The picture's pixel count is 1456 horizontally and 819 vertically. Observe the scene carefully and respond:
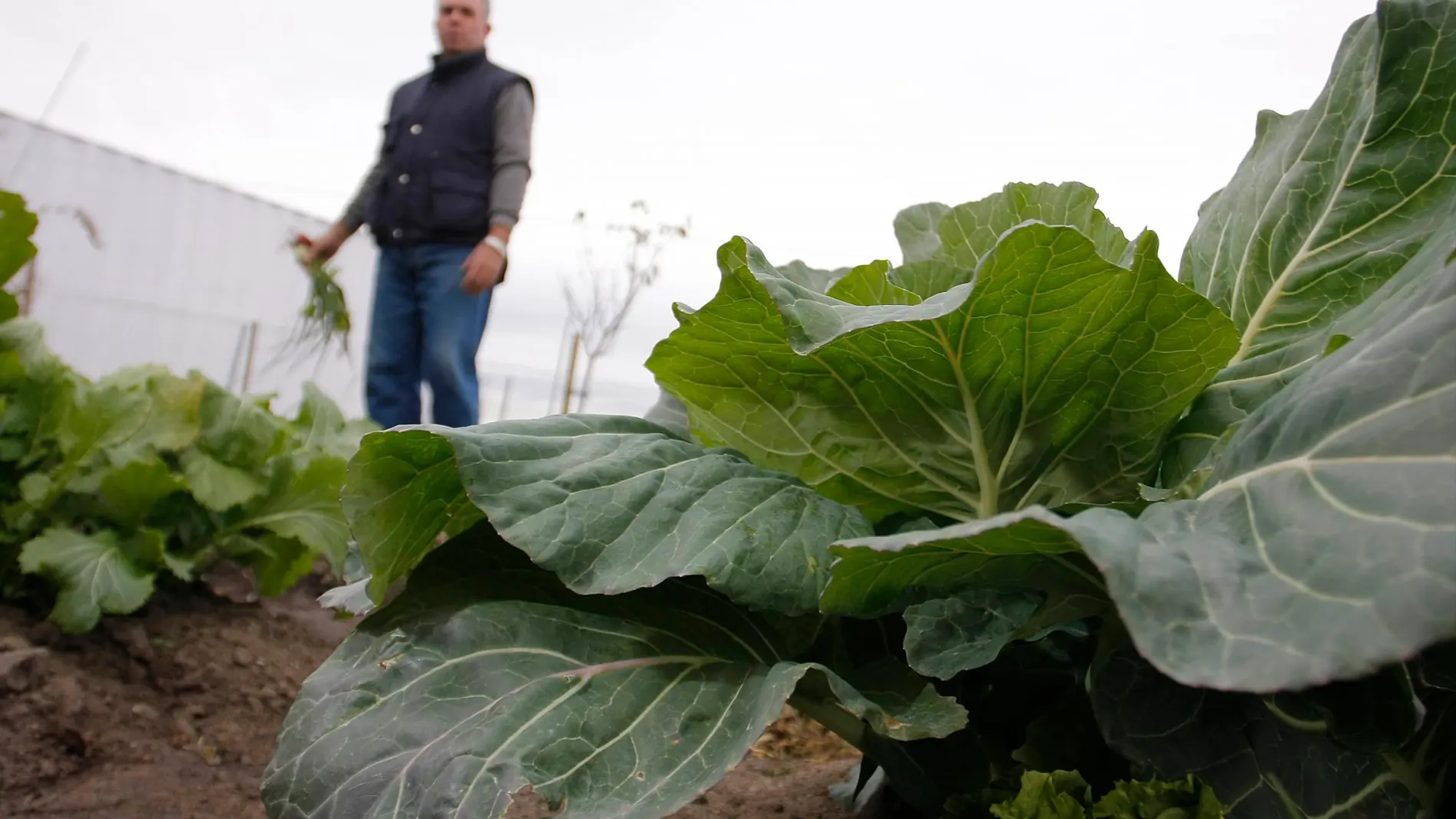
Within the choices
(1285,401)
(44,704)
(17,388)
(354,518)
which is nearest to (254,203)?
(17,388)

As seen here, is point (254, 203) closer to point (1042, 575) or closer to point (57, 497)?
point (57, 497)

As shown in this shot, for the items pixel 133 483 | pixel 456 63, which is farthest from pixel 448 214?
pixel 133 483

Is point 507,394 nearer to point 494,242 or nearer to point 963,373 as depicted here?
point 494,242

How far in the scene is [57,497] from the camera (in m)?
2.28

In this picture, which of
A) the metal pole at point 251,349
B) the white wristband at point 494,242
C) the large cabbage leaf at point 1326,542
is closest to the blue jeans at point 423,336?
the white wristband at point 494,242

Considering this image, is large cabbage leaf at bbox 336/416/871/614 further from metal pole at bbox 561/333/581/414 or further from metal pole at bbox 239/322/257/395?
metal pole at bbox 239/322/257/395

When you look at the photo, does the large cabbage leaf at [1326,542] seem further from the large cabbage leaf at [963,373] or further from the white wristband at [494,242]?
the white wristband at [494,242]

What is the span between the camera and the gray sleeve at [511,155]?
3.78 meters

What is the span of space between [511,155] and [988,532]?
11.2 ft

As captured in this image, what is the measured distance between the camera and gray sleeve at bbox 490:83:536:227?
378 cm

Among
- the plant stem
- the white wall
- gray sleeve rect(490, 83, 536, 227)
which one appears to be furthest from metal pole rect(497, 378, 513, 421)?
the plant stem

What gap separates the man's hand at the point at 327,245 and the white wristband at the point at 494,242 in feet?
3.18

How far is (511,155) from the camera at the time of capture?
12.5 feet

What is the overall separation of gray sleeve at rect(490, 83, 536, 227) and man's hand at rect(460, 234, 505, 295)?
14cm
